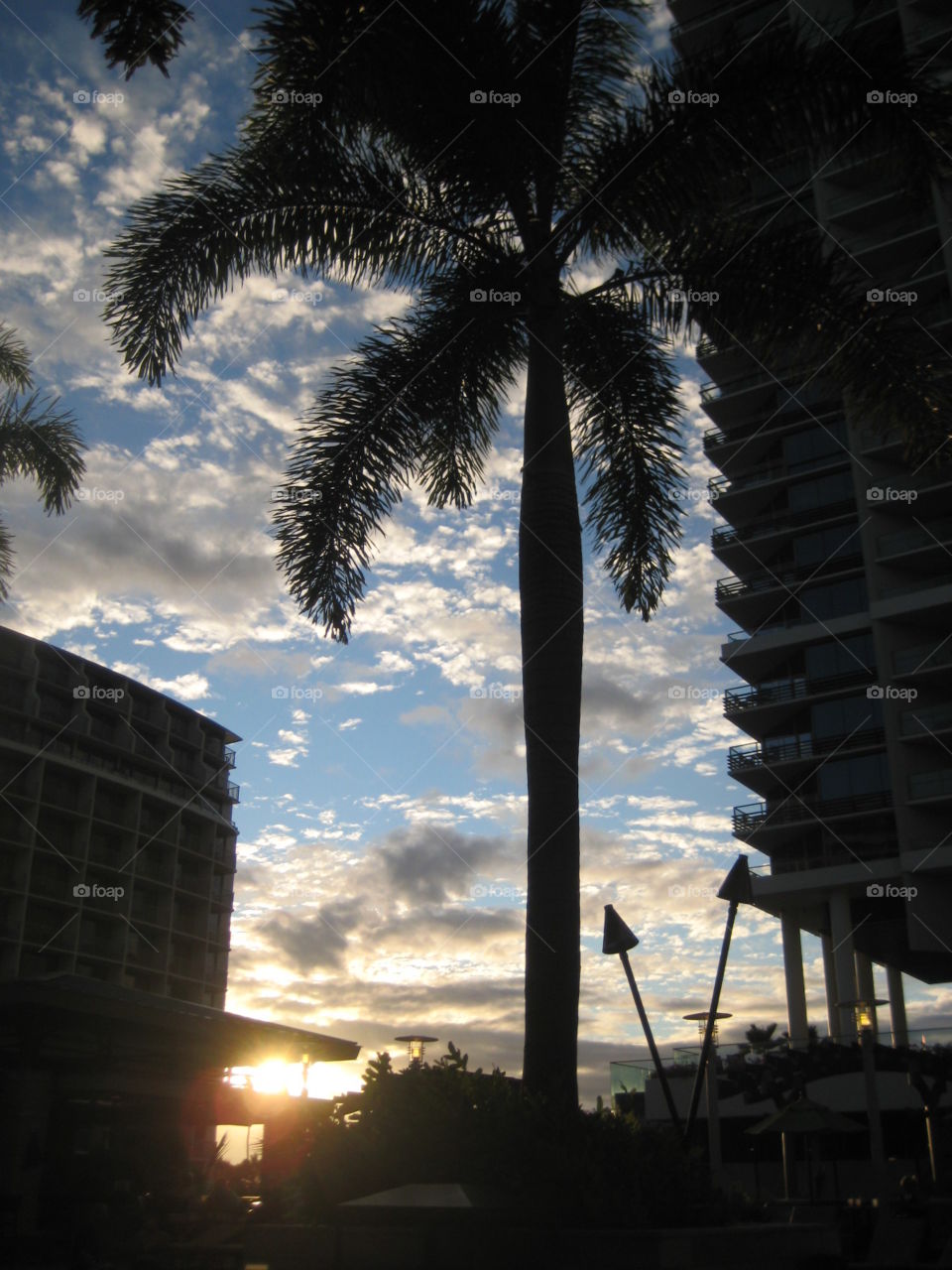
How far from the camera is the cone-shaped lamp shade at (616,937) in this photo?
11664 mm

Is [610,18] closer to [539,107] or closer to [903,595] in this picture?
[539,107]

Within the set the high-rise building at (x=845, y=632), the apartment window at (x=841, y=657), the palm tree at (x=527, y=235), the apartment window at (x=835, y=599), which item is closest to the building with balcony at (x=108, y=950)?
the palm tree at (x=527, y=235)

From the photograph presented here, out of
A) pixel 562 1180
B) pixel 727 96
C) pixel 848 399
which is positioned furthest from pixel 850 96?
pixel 562 1180

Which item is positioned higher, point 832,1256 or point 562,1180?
point 562,1180

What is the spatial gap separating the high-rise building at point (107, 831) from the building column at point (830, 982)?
33.4 m

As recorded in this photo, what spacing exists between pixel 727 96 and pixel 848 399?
3754 mm

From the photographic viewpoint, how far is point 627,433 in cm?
1456

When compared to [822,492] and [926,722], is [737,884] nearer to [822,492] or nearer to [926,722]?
[926,722]

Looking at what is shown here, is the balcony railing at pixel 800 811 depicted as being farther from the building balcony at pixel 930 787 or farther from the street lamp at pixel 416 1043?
the street lamp at pixel 416 1043

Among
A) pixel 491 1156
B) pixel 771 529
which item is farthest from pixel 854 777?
pixel 491 1156

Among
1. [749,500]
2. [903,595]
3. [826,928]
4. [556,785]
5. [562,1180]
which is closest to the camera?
[562,1180]

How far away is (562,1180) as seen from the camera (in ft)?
26.6

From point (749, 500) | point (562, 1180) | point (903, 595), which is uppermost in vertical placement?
point (749, 500)

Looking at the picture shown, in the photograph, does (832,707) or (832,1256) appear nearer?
(832,1256)
